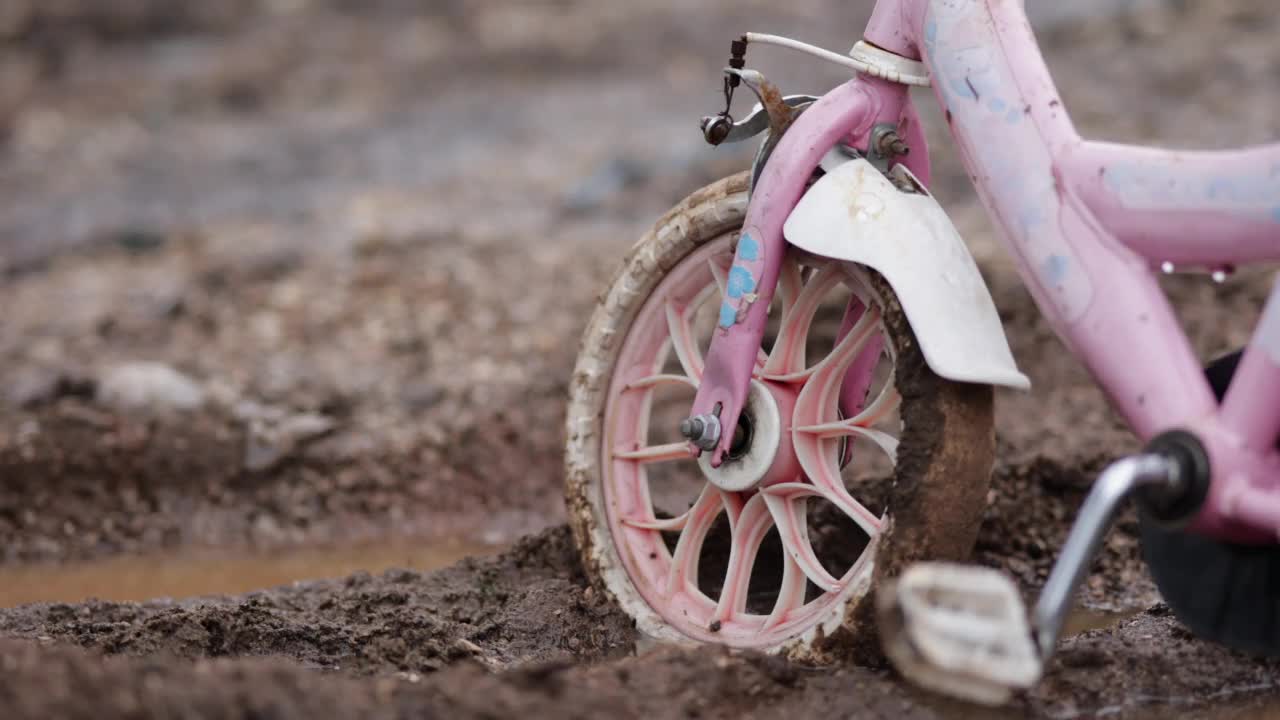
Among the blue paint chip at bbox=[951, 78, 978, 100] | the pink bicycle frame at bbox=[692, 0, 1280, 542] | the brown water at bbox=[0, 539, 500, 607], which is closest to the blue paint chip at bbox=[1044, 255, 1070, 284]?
the pink bicycle frame at bbox=[692, 0, 1280, 542]

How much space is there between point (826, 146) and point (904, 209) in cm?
24

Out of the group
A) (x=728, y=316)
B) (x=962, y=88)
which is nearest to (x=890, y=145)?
(x=962, y=88)

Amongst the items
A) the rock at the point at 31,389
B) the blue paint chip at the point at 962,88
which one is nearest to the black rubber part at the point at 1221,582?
the blue paint chip at the point at 962,88

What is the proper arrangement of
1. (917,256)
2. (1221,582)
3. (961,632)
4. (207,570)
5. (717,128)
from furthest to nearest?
1. (207,570)
2. (717,128)
3. (917,256)
4. (1221,582)
5. (961,632)

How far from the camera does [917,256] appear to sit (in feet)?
9.57

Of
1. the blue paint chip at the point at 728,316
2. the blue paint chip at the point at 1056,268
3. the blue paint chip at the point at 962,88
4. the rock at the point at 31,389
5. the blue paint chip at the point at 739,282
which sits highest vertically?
the blue paint chip at the point at 962,88

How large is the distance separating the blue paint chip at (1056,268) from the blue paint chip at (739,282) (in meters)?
0.62

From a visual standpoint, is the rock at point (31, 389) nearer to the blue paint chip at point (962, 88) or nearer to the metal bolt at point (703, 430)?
the metal bolt at point (703, 430)

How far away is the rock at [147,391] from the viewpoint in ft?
17.4

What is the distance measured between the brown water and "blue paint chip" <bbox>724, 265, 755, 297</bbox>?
1.55m

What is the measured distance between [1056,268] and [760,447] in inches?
27.9

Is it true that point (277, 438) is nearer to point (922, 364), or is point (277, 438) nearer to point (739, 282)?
point (739, 282)

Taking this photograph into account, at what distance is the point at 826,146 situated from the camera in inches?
123

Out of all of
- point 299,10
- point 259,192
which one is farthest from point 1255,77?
point 299,10
